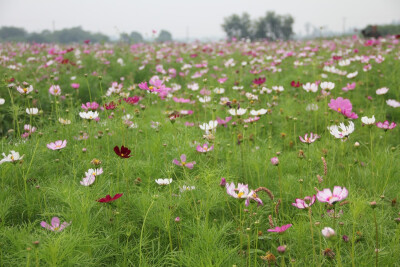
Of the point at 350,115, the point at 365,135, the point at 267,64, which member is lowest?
the point at 365,135

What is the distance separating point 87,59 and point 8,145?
3655 mm

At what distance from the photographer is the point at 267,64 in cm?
481

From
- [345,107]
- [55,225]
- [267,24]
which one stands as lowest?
[55,225]

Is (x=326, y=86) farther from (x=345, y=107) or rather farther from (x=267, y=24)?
(x=267, y=24)

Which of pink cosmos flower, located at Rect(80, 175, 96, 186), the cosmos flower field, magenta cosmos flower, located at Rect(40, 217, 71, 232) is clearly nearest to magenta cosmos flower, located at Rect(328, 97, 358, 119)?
the cosmos flower field

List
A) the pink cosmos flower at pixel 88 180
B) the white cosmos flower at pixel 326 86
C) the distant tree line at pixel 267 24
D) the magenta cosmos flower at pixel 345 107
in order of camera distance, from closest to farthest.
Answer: the pink cosmos flower at pixel 88 180, the magenta cosmos flower at pixel 345 107, the white cosmos flower at pixel 326 86, the distant tree line at pixel 267 24

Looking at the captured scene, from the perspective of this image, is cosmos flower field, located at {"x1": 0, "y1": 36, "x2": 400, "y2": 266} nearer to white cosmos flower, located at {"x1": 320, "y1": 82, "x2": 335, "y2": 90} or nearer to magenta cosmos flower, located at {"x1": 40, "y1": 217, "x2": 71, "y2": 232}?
magenta cosmos flower, located at {"x1": 40, "y1": 217, "x2": 71, "y2": 232}

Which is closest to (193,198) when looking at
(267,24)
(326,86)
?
(326,86)

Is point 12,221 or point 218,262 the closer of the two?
point 218,262

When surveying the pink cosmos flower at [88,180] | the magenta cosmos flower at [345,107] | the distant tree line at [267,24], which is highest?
the distant tree line at [267,24]

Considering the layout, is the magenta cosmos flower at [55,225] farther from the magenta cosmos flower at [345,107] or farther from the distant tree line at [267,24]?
the distant tree line at [267,24]

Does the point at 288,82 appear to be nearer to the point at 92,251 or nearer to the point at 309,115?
the point at 309,115

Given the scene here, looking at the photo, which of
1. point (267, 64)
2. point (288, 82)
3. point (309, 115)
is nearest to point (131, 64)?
point (267, 64)

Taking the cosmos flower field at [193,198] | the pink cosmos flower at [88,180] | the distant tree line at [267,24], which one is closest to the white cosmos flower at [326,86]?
the cosmos flower field at [193,198]
